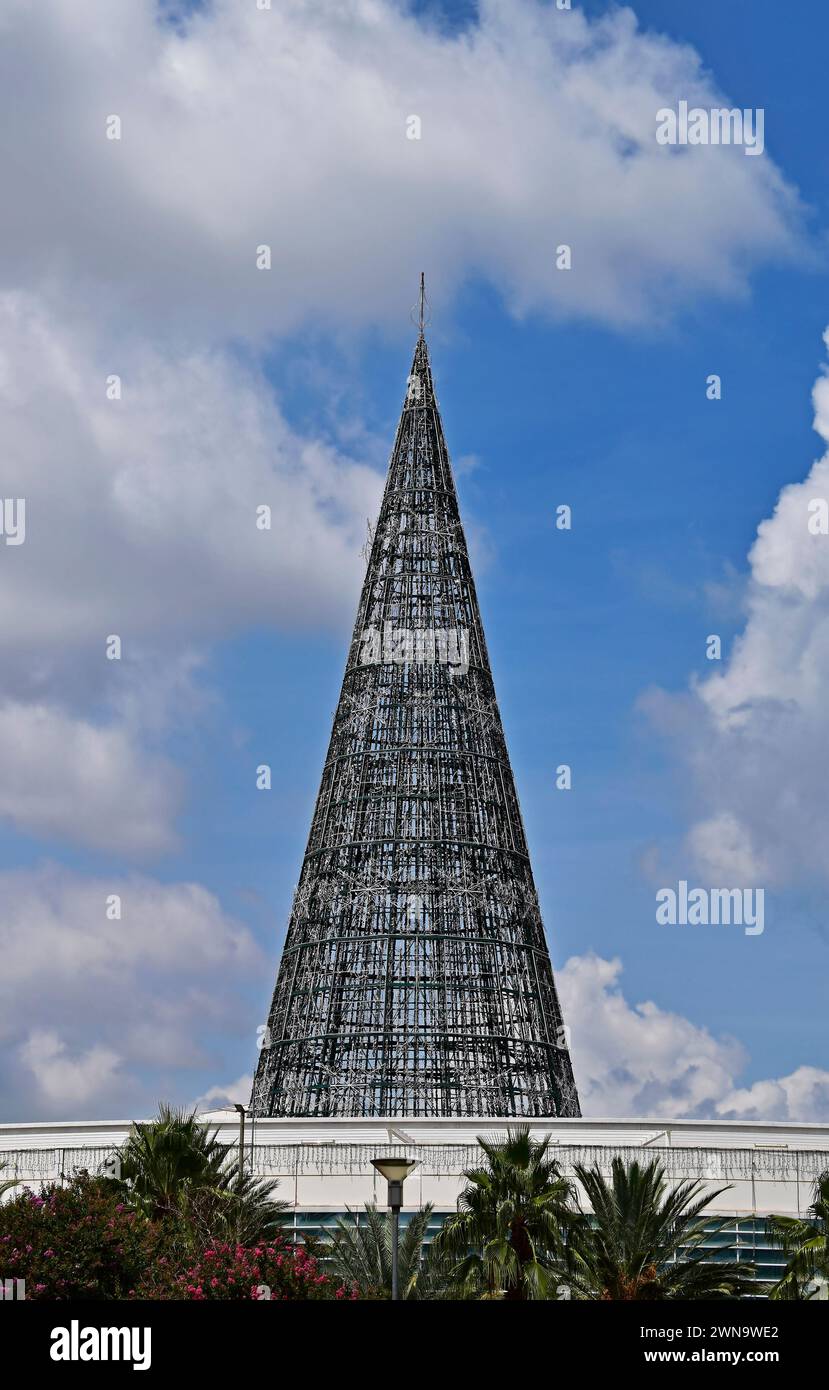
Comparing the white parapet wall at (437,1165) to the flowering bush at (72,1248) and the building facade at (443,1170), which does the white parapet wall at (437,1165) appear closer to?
the building facade at (443,1170)

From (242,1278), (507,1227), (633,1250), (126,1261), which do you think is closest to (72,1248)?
(126,1261)

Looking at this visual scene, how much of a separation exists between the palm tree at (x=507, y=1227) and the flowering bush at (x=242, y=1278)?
2.40 meters

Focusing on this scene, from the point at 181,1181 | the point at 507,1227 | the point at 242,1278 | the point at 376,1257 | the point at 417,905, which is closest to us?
the point at 242,1278

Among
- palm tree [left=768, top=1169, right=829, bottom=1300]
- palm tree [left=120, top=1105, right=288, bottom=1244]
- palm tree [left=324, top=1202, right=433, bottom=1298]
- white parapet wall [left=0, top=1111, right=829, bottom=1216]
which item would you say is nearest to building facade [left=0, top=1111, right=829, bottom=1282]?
white parapet wall [left=0, top=1111, right=829, bottom=1216]

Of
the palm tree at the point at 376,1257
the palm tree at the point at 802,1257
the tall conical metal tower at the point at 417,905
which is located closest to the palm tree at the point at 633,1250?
the palm tree at the point at 802,1257

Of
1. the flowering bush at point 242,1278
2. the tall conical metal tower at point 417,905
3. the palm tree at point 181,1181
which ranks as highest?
the tall conical metal tower at point 417,905

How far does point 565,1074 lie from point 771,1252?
29755 mm

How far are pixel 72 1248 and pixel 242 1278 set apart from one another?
3875 millimetres

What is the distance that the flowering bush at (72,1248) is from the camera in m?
37.8

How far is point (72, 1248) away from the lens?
126 ft

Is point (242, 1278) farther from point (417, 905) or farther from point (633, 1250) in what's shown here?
point (417, 905)

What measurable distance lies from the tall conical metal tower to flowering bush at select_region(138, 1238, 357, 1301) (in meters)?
43.1
